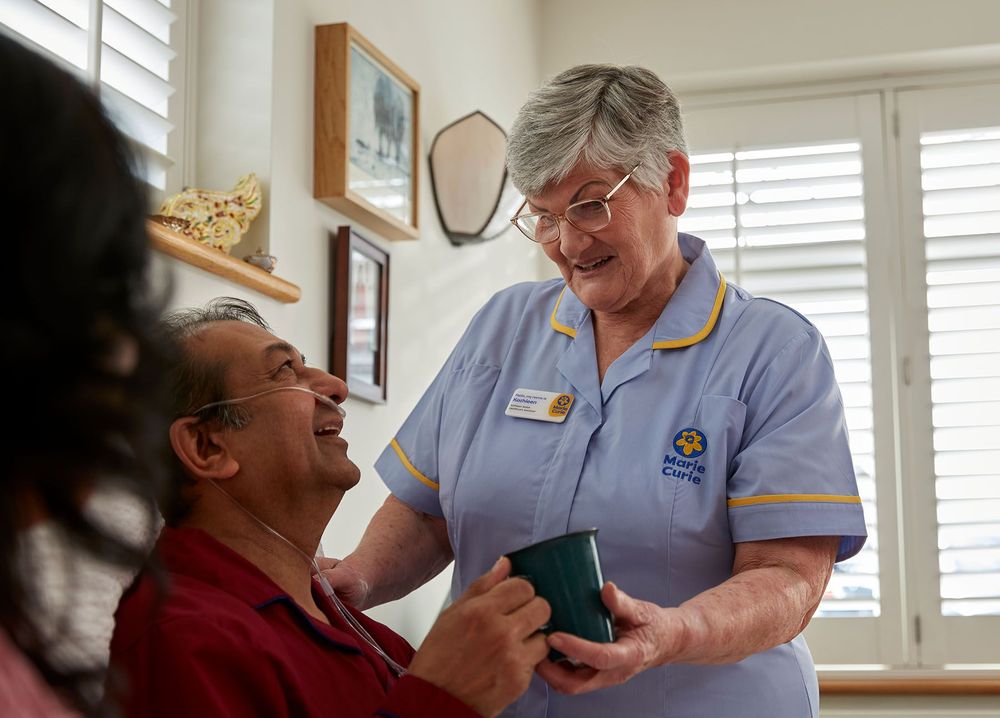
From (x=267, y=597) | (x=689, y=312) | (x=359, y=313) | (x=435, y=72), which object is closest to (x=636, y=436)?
(x=689, y=312)

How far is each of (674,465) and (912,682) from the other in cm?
222

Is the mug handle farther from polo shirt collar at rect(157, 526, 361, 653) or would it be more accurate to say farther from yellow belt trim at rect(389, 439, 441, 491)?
yellow belt trim at rect(389, 439, 441, 491)

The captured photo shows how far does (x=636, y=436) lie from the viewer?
5.07 feet

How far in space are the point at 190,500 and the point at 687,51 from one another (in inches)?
116

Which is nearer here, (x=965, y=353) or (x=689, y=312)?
(x=689, y=312)

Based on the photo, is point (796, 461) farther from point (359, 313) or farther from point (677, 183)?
point (359, 313)

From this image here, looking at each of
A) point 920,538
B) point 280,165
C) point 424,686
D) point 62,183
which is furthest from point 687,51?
point 62,183

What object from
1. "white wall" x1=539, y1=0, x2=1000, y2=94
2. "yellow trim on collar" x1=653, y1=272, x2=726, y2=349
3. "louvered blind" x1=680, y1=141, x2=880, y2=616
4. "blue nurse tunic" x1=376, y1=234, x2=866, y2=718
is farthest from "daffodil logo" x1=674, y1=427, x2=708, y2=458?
"white wall" x1=539, y1=0, x2=1000, y2=94

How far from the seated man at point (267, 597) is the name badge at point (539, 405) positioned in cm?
28

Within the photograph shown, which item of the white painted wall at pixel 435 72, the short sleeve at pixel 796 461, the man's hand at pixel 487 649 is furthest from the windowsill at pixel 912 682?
the man's hand at pixel 487 649

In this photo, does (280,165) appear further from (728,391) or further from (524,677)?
(524,677)

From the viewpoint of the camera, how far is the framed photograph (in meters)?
2.36

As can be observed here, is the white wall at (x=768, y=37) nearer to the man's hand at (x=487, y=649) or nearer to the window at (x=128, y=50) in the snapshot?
the window at (x=128, y=50)

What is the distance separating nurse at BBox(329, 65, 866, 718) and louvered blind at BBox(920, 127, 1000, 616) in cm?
222
